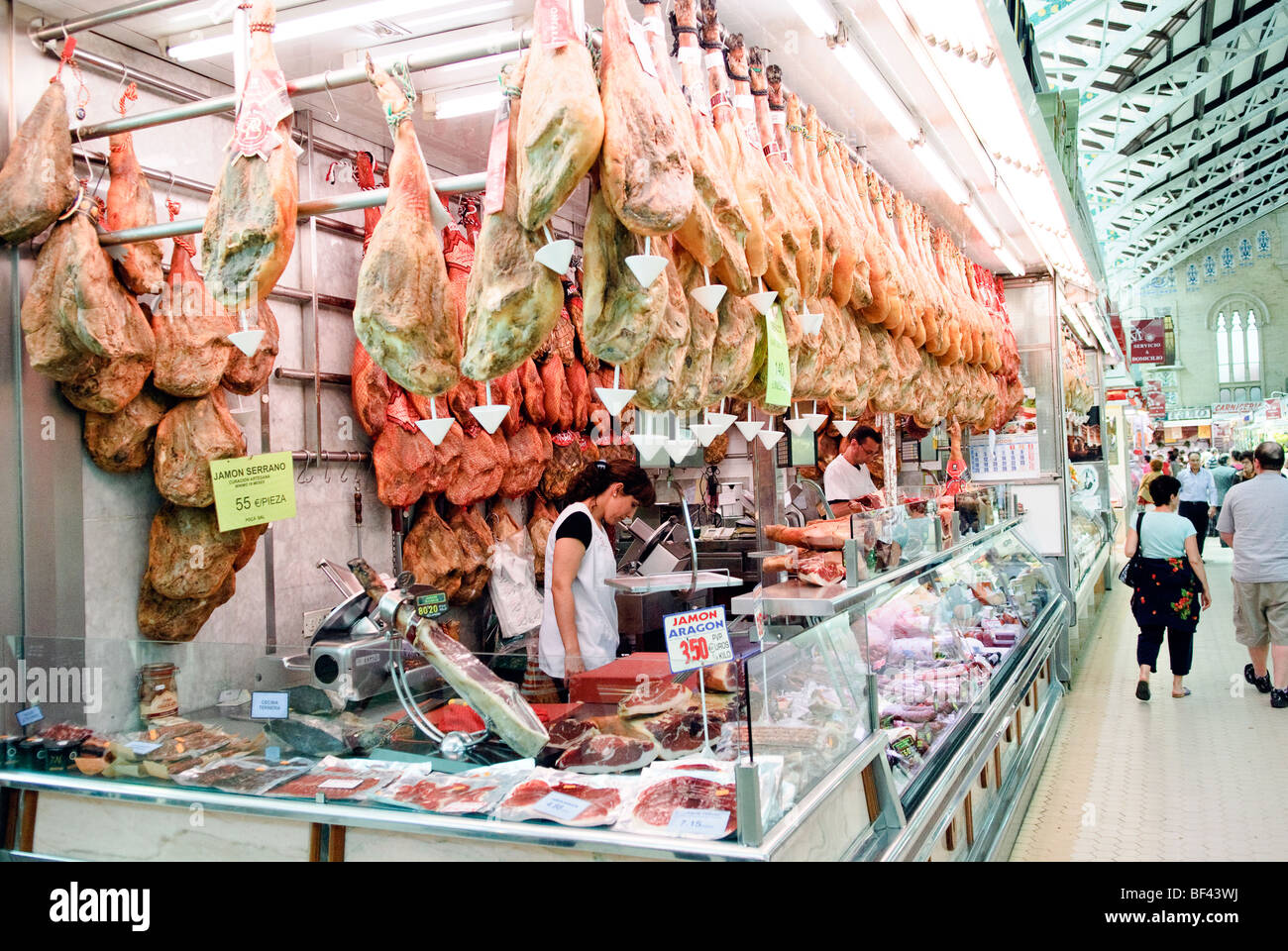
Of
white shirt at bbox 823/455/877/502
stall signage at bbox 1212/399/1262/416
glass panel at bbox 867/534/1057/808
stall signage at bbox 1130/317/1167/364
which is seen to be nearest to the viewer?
glass panel at bbox 867/534/1057/808

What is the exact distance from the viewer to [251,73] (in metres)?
2.49

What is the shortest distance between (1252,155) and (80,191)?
1321 inches

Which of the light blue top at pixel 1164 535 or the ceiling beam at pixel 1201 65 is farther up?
the ceiling beam at pixel 1201 65

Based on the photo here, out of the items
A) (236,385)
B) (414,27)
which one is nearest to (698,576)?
(236,385)

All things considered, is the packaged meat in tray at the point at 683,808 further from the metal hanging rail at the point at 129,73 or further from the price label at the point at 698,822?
the metal hanging rail at the point at 129,73

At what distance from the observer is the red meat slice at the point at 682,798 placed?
6.61ft

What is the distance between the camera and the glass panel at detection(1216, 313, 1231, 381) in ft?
136

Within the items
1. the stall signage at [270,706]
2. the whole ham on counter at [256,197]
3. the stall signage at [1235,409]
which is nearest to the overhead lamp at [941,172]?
the whole ham on counter at [256,197]

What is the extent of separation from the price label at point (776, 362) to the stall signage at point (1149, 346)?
28.2m

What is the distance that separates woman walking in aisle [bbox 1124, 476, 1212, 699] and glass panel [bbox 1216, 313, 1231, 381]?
40683 millimetres

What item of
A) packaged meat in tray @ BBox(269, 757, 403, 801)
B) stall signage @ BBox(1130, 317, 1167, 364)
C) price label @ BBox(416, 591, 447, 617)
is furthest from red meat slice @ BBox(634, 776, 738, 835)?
stall signage @ BBox(1130, 317, 1167, 364)

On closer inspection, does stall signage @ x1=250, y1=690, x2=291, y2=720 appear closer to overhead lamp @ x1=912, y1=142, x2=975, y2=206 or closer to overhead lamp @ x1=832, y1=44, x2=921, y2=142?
overhead lamp @ x1=832, y1=44, x2=921, y2=142
